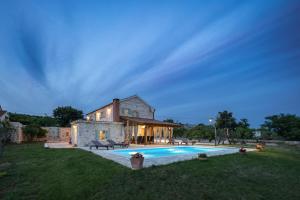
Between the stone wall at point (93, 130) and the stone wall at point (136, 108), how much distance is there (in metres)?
3.92

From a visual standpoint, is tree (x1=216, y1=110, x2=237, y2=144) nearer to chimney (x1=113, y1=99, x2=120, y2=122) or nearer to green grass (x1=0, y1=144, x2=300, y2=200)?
chimney (x1=113, y1=99, x2=120, y2=122)

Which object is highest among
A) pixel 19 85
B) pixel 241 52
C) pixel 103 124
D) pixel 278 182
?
pixel 241 52

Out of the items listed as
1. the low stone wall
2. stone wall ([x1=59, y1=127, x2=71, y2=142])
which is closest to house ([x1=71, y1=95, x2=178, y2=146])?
stone wall ([x1=59, y1=127, x2=71, y2=142])

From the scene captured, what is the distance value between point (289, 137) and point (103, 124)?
33876 mm

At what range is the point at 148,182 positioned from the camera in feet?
24.3

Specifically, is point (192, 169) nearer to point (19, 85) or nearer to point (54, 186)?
point (54, 186)

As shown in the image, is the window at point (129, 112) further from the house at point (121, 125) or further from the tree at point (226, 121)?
the tree at point (226, 121)

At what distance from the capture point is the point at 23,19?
18734mm

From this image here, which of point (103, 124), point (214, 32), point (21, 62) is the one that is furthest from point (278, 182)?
point (21, 62)

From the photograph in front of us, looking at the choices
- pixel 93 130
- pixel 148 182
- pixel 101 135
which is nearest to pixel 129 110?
pixel 101 135

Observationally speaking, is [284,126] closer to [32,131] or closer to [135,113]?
[135,113]

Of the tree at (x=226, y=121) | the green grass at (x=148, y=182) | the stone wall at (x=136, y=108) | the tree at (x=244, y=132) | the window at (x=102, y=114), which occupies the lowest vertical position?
the green grass at (x=148, y=182)

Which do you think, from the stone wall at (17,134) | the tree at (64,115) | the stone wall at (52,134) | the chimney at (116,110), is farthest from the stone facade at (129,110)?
the tree at (64,115)

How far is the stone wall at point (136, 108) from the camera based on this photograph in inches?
1180
